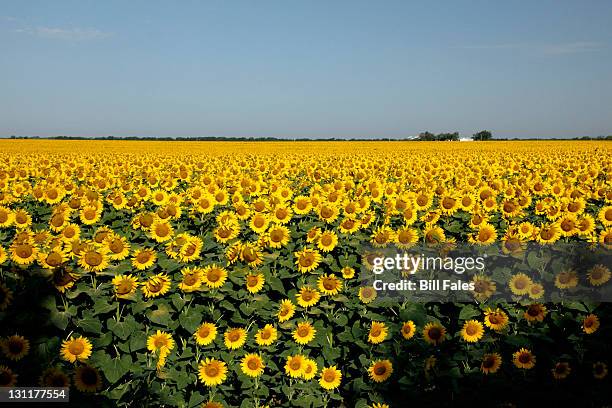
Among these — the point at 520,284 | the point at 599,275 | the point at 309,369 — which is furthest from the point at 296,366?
the point at 599,275

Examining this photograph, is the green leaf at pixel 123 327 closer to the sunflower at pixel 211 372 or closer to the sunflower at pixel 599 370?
the sunflower at pixel 211 372

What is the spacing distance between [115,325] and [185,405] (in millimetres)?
1123

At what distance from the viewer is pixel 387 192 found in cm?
804

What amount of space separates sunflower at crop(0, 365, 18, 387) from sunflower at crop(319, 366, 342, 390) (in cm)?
284

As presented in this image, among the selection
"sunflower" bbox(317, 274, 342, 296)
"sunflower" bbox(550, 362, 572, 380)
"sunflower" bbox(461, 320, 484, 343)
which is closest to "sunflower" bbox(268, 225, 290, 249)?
"sunflower" bbox(317, 274, 342, 296)

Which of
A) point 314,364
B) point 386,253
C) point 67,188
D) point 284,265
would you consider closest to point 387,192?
point 386,253

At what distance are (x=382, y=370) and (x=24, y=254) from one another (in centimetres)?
365

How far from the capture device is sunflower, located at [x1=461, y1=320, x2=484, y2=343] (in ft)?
15.4

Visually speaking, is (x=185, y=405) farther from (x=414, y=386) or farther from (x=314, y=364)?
(x=414, y=386)

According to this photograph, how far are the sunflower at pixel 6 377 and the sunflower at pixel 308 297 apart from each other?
2.67 m

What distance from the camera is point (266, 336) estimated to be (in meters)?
5.06

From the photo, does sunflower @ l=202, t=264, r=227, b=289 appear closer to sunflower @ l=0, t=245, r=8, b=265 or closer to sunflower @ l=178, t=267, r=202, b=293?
sunflower @ l=178, t=267, r=202, b=293

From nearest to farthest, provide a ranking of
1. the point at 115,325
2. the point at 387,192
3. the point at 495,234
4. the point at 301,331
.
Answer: the point at 115,325 < the point at 301,331 < the point at 495,234 < the point at 387,192

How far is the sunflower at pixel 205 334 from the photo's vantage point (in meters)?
4.84
